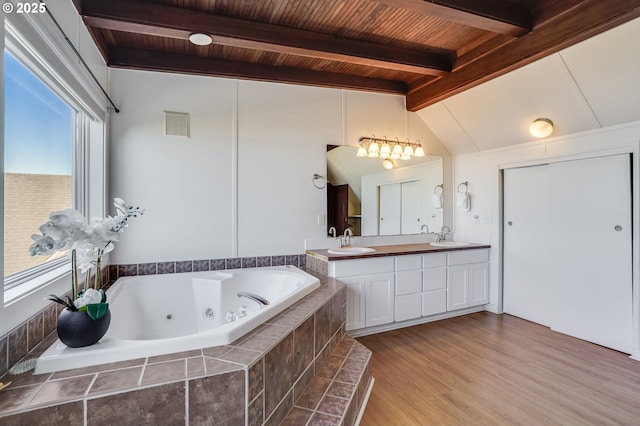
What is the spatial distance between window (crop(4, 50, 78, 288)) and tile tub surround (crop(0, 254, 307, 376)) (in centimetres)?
23

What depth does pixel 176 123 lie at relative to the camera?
113 inches

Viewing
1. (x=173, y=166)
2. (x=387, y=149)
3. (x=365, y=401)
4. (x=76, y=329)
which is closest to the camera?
(x=76, y=329)

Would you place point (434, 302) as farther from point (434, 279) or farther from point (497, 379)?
point (497, 379)

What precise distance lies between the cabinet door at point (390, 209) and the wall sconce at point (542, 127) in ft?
4.89

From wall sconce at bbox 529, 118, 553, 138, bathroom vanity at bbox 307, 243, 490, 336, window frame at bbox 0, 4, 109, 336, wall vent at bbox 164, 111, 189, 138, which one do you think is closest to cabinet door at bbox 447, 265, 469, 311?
bathroom vanity at bbox 307, 243, 490, 336

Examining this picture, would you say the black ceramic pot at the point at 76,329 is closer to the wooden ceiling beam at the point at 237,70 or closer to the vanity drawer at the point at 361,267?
the vanity drawer at the point at 361,267

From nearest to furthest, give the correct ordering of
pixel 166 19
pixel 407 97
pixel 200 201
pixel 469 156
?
pixel 166 19, pixel 200 201, pixel 407 97, pixel 469 156

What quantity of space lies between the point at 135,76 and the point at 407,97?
115 inches

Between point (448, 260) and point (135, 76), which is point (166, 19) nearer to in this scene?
point (135, 76)

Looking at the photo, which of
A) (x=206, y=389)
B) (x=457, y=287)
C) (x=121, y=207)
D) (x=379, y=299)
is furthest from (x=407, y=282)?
(x=121, y=207)

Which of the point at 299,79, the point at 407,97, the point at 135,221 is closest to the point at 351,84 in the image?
the point at 299,79

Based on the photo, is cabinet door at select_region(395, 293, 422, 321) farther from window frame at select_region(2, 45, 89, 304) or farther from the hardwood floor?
window frame at select_region(2, 45, 89, 304)

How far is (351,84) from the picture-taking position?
345 centimetres

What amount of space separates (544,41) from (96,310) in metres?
3.32
